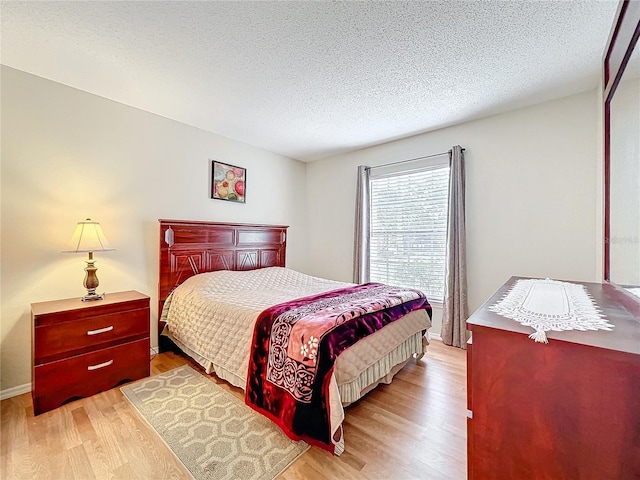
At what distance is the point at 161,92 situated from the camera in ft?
8.16

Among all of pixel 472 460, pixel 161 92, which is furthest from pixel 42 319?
pixel 472 460

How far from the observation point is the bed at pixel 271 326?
5.21 ft

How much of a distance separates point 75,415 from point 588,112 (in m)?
4.73

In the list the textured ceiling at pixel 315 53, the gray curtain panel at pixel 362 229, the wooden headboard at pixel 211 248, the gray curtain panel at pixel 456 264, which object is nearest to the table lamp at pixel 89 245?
the wooden headboard at pixel 211 248

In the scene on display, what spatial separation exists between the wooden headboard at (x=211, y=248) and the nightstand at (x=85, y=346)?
1.81ft

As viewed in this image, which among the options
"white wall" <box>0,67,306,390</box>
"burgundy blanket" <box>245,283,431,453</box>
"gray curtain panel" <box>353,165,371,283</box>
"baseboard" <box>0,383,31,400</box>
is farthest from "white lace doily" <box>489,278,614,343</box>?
"baseboard" <box>0,383,31,400</box>

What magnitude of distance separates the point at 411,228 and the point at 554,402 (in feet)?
9.73

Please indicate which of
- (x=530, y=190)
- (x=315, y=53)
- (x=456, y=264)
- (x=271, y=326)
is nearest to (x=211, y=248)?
(x=271, y=326)

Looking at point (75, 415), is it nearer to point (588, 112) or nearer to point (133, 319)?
point (133, 319)

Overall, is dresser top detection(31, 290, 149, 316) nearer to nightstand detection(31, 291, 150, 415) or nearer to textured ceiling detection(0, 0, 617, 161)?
nightstand detection(31, 291, 150, 415)

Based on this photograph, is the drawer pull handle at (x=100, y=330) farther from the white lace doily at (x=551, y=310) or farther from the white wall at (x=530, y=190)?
the white wall at (x=530, y=190)

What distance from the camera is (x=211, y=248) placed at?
331cm

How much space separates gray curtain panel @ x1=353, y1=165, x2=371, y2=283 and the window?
0.08m

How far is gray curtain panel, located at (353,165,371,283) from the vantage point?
3.89m
